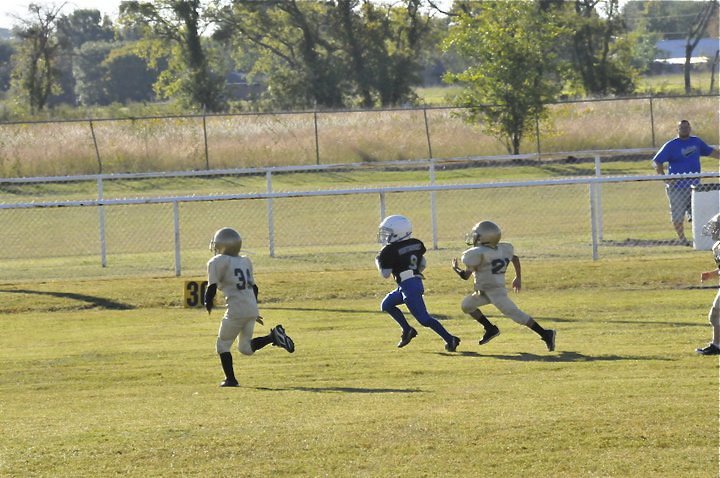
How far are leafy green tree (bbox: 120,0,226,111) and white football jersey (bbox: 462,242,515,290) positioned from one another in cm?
4479

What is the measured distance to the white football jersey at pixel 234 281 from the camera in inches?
419

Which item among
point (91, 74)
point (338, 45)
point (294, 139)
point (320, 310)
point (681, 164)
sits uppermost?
point (91, 74)

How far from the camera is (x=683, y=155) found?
1930cm

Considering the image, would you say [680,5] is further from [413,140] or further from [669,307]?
[669,307]

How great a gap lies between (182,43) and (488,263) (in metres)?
49.2

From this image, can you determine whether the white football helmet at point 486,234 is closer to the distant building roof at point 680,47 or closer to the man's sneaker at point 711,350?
the man's sneaker at point 711,350

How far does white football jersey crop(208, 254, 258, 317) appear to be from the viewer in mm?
10641

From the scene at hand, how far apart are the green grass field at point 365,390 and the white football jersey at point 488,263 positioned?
64 centimetres

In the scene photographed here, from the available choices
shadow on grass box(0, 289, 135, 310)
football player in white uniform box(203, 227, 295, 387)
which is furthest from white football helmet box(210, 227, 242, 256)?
shadow on grass box(0, 289, 135, 310)

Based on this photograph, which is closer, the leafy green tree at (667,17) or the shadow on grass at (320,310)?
the shadow on grass at (320,310)

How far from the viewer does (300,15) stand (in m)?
61.6

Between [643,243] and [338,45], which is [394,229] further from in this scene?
[338,45]

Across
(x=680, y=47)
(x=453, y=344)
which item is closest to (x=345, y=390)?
(x=453, y=344)

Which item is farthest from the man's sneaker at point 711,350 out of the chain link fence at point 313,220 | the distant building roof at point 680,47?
the distant building roof at point 680,47
